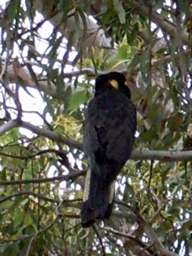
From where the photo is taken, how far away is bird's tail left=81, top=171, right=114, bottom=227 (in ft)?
8.23

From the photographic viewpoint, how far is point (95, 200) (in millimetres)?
2570

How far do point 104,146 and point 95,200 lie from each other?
223mm

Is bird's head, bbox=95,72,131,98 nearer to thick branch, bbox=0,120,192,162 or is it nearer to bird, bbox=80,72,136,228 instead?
bird, bbox=80,72,136,228

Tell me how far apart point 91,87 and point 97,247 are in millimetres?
670

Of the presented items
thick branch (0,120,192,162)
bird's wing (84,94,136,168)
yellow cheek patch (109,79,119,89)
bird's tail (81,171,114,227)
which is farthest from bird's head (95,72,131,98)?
bird's tail (81,171,114,227)

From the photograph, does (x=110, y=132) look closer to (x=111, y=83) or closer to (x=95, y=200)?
(x=95, y=200)

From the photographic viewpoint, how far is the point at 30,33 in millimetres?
2557

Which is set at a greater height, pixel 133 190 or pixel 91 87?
pixel 91 87

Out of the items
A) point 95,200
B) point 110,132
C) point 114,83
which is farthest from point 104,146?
point 114,83

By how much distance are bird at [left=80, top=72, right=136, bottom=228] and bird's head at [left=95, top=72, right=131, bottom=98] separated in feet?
0.23

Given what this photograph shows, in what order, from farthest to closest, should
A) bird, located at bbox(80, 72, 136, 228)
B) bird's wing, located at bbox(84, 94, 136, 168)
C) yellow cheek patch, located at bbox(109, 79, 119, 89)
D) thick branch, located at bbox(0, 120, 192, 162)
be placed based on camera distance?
yellow cheek patch, located at bbox(109, 79, 119, 89), bird's wing, located at bbox(84, 94, 136, 168), bird, located at bbox(80, 72, 136, 228), thick branch, located at bbox(0, 120, 192, 162)

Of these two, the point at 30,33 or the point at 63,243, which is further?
the point at 63,243

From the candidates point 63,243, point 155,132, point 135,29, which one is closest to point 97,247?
point 63,243

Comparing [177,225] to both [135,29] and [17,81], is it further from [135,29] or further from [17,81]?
[17,81]
